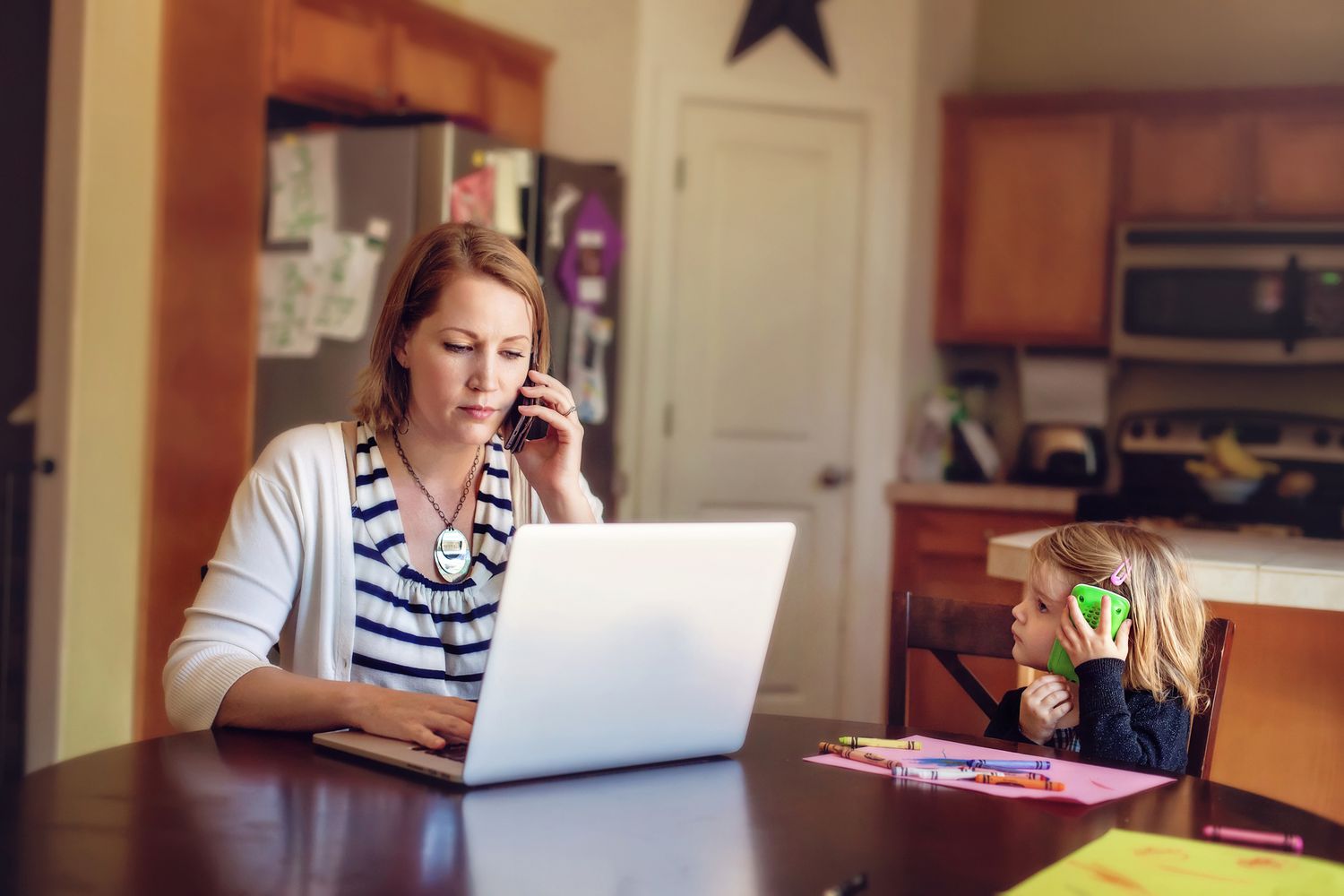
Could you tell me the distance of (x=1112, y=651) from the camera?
1444 mm

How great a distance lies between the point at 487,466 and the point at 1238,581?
4.11 feet

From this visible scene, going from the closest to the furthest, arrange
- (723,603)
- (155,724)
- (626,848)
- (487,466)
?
(626,848), (723,603), (487,466), (155,724)

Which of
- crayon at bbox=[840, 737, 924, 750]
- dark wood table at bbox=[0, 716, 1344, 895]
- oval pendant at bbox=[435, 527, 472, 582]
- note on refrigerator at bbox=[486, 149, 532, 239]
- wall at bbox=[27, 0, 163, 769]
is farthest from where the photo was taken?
note on refrigerator at bbox=[486, 149, 532, 239]

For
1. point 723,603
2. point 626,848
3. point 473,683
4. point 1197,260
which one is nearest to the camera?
point 626,848

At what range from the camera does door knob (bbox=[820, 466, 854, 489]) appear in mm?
4281

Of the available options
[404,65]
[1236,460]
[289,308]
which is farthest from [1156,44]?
[289,308]

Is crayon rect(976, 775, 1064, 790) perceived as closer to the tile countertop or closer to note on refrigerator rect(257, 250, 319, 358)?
the tile countertop

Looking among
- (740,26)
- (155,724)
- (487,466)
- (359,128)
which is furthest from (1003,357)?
(487,466)

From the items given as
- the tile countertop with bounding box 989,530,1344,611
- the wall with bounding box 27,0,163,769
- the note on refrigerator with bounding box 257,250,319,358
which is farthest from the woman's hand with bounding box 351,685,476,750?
the note on refrigerator with bounding box 257,250,319,358

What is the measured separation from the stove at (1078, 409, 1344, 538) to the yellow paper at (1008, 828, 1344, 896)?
2.88m

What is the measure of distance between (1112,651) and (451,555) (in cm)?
73

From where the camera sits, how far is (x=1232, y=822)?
1140mm

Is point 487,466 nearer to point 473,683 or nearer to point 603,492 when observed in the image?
point 473,683

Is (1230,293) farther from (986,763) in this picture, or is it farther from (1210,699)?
(986,763)
